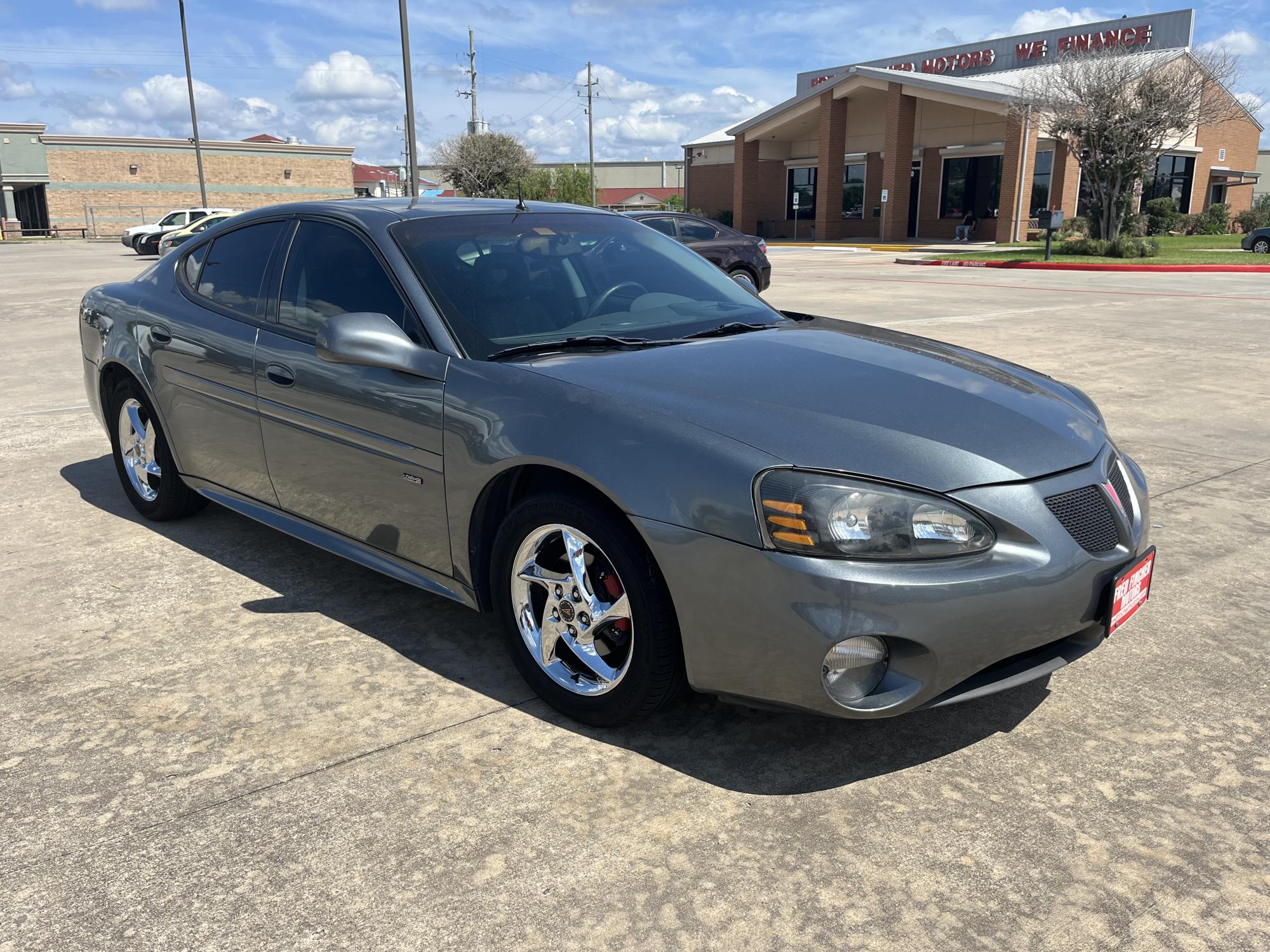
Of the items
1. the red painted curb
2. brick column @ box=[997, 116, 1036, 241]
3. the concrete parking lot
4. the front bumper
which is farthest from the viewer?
brick column @ box=[997, 116, 1036, 241]

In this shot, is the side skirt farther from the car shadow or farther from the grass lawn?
the grass lawn

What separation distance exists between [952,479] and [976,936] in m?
1.08

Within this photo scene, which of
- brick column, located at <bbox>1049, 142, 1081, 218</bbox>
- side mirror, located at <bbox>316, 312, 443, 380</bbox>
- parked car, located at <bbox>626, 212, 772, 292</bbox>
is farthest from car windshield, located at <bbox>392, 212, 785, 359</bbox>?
brick column, located at <bbox>1049, 142, 1081, 218</bbox>

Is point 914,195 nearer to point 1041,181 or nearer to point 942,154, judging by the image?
point 942,154

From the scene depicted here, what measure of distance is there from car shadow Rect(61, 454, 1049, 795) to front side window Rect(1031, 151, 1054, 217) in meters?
43.7

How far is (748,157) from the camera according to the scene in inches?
2084

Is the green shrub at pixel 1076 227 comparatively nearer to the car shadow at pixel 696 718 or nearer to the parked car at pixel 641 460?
the parked car at pixel 641 460

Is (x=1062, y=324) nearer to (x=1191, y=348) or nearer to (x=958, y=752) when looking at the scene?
(x=1191, y=348)

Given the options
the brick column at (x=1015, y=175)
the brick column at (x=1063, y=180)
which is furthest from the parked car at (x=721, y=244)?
the brick column at (x=1063, y=180)

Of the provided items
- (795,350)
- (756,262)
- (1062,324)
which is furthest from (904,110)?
(795,350)

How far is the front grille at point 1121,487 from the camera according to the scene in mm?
3074

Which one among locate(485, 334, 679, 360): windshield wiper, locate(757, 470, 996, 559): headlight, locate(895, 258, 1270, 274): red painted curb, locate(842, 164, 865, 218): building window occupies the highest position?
locate(842, 164, 865, 218): building window

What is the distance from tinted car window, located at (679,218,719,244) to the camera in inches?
706

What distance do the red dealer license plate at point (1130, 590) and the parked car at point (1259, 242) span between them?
32942mm
